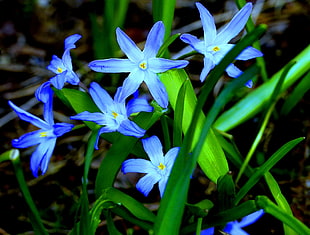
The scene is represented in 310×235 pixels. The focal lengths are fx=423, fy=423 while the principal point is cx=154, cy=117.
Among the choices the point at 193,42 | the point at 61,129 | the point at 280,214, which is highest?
the point at 193,42

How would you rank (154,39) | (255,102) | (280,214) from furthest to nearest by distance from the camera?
1. (255,102)
2. (154,39)
3. (280,214)

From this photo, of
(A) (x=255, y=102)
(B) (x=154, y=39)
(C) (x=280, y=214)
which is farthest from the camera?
(A) (x=255, y=102)

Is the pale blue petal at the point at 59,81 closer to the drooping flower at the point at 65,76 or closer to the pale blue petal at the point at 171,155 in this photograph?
the drooping flower at the point at 65,76

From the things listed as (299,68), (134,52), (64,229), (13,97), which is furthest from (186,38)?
(13,97)

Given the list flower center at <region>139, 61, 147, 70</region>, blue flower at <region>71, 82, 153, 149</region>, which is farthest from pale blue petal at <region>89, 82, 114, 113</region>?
flower center at <region>139, 61, 147, 70</region>

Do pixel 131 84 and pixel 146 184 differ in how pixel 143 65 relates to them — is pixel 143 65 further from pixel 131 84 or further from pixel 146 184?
pixel 146 184

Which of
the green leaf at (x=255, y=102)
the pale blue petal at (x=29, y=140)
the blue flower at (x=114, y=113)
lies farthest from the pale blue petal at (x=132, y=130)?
the green leaf at (x=255, y=102)

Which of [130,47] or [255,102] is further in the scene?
[255,102]

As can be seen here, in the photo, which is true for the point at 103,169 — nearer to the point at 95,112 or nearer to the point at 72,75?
the point at 95,112

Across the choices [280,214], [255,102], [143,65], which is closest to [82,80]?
[255,102]
